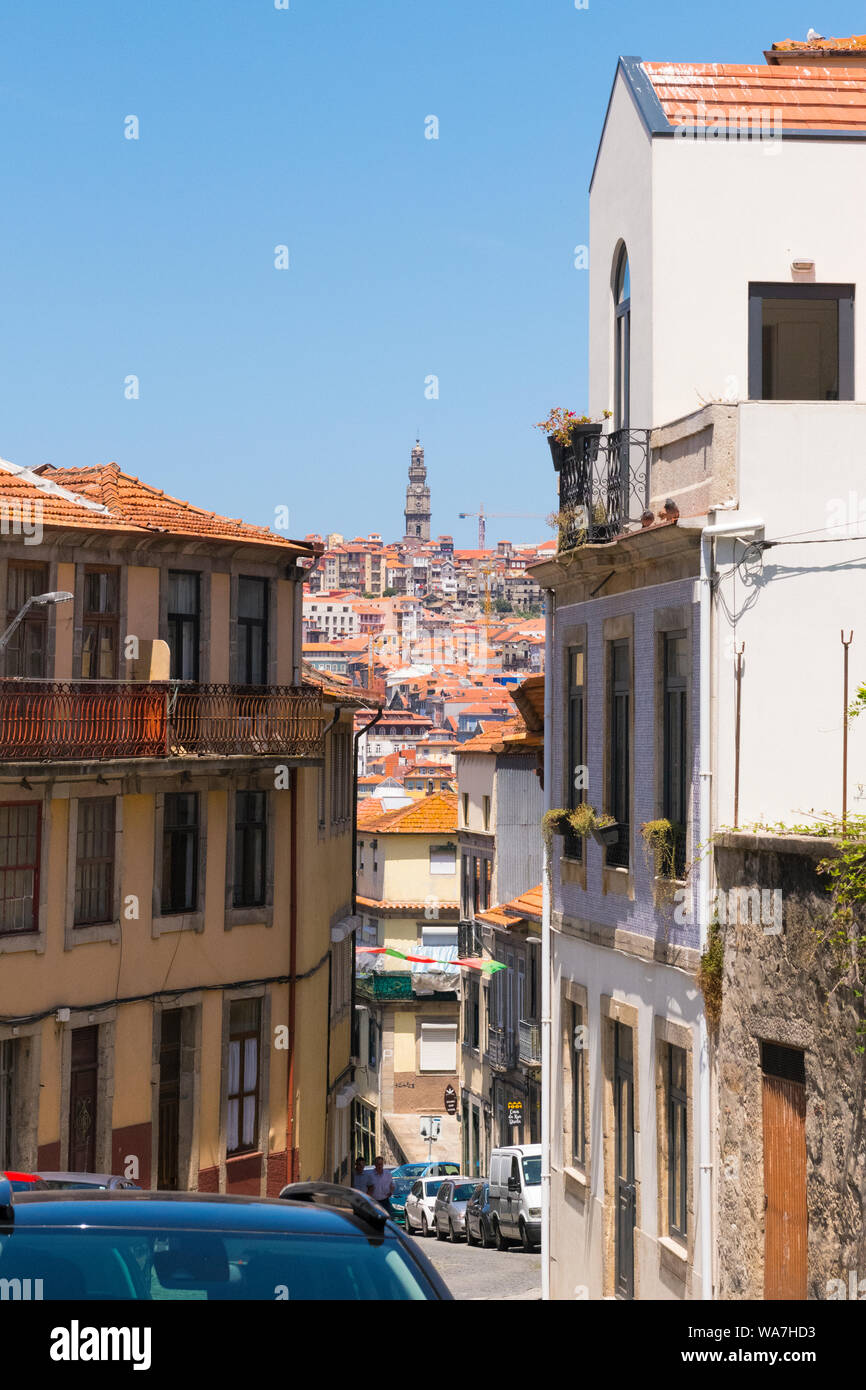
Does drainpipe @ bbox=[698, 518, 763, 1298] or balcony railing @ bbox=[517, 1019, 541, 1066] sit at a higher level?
drainpipe @ bbox=[698, 518, 763, 1298]

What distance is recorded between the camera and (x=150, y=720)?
1089 inches

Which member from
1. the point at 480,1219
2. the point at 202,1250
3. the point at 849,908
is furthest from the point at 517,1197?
the point at 202,1250

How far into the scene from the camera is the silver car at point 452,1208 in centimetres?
4050

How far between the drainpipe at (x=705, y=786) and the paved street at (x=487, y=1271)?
10.4 m

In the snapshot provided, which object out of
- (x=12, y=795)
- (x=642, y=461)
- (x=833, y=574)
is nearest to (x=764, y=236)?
(x=642, y=461)

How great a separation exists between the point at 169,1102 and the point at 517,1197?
1082 cm

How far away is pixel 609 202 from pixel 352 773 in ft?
67.5

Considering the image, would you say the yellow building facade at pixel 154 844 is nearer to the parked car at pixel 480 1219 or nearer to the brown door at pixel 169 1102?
the brown door at pixel 169 1102

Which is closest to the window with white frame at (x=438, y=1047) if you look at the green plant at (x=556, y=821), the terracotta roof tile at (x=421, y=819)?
the terracotta roof tile at (x=421, y=819)

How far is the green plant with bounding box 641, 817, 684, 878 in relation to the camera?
17.2m

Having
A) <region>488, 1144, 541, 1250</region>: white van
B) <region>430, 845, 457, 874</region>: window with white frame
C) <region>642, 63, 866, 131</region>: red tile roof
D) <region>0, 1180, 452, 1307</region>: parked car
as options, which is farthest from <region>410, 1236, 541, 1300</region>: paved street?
<region>430, 845, 457, 874</region>: window with white frame

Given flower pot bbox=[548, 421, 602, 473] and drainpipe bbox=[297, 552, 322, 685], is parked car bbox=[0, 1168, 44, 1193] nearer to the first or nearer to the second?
flower pot bbox=[548, 421, 602, 473]

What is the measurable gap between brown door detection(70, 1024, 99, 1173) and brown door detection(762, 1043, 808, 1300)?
1425 centimetres

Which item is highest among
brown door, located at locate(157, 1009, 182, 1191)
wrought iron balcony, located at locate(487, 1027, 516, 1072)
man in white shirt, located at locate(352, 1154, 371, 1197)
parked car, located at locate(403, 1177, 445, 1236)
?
brown door, located at locate(157, 1009, 182, 1191)
